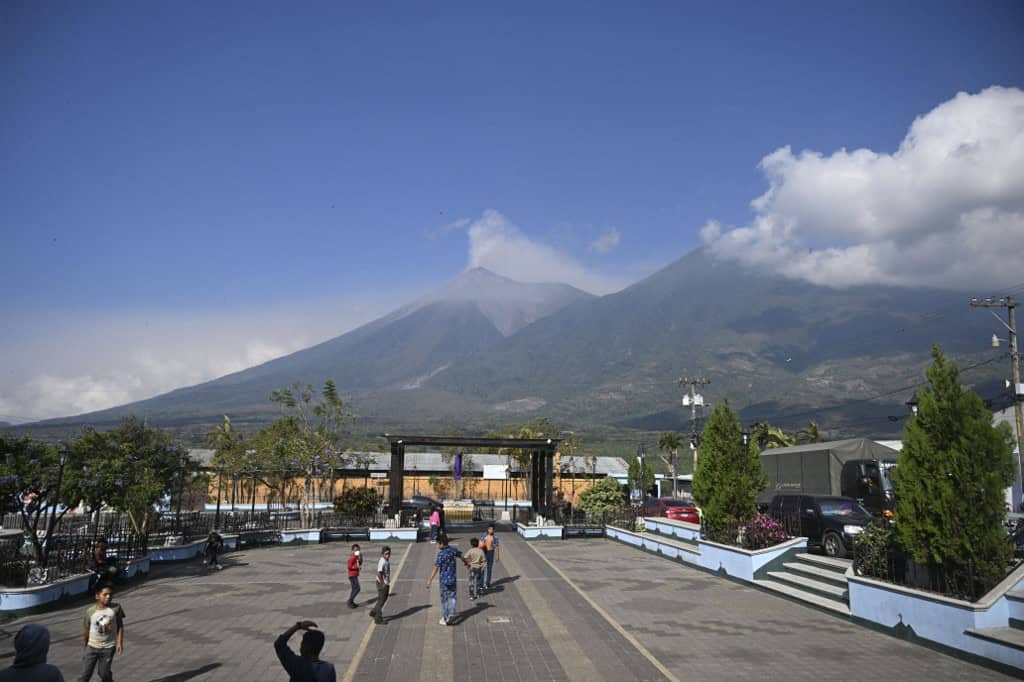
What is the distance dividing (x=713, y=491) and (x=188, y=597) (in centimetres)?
1408

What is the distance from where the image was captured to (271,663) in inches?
396

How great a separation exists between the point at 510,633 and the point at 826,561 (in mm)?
8180

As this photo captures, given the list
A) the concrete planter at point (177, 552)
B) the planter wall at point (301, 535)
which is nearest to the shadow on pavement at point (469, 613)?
the concrete planter at point (177, 552)

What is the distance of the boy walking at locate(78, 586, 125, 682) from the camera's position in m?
8.05

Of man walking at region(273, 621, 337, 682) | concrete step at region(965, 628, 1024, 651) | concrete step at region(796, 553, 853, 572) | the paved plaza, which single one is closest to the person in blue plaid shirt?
the paved plaza

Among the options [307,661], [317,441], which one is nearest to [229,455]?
[317,441]

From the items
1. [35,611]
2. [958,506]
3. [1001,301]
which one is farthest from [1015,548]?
[1001,301]

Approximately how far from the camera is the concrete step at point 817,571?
14250mm

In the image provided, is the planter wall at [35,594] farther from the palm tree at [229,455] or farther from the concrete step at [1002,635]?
the palm tree at [229,455]

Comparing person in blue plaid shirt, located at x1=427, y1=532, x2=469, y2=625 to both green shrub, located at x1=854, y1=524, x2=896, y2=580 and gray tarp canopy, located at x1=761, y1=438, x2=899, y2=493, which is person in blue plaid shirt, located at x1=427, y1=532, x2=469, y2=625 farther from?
gray tarp canopy, located at x1=761, y1=438, x2=899, y2=493

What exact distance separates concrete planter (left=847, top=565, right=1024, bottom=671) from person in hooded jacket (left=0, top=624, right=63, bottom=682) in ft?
37.8

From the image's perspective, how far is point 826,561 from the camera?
15352 mm

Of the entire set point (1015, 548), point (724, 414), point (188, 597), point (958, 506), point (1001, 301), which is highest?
point (1001, 301)

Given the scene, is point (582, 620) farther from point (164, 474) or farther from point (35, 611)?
point (164, 474)
